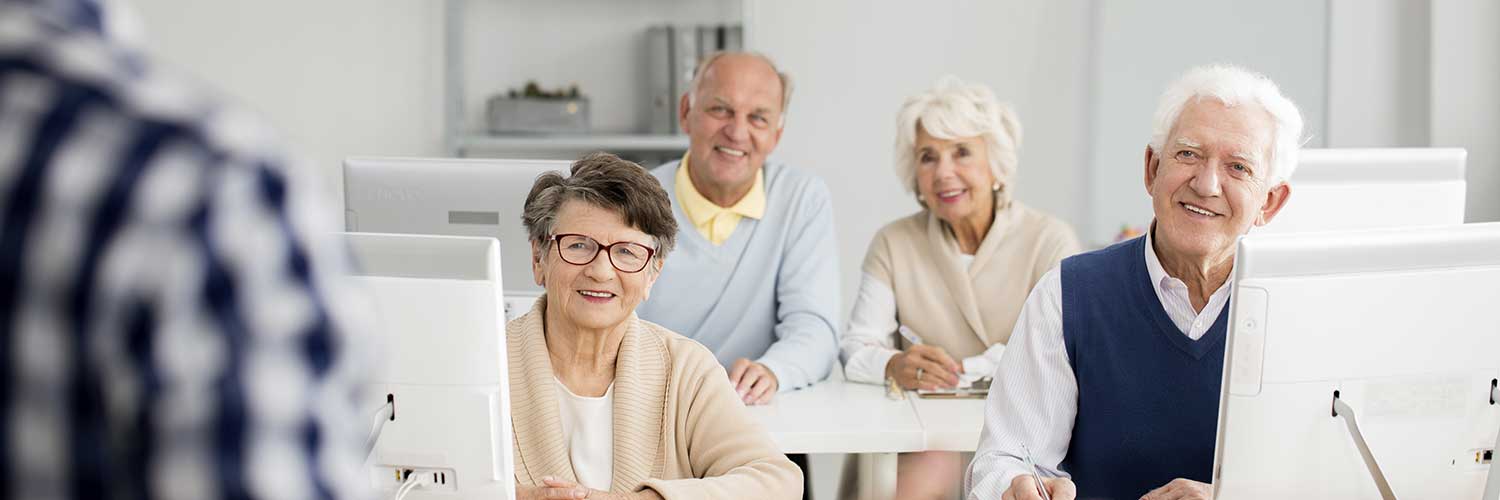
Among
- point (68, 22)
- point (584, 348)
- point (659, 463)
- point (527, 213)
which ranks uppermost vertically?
point (68, 22)

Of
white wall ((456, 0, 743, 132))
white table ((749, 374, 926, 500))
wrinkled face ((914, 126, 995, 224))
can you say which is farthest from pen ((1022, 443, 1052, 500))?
white wall ((456, 0, 743, 132))

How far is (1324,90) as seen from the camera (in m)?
4.02

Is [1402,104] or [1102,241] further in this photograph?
[1102,241]

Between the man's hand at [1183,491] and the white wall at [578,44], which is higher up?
the white wall at [578,44]

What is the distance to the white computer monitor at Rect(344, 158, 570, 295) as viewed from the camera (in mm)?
2174

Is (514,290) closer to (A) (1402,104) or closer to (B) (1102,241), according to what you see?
(B) (1102,241)

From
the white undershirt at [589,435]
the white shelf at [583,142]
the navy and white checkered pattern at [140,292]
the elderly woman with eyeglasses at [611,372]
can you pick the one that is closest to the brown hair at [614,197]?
the elderly woman with eyeglasses at [611,372]

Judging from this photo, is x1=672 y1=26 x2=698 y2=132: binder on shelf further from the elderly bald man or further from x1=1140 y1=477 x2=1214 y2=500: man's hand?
x1=1140 y1=477 x2=1214 y2=500: man's hand

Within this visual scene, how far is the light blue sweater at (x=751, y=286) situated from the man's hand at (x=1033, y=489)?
0.85 m

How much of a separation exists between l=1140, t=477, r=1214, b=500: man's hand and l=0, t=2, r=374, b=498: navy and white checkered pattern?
1.42 metres

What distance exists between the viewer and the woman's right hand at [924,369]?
2.53m

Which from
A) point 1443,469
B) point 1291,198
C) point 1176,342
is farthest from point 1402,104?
point 1443,469

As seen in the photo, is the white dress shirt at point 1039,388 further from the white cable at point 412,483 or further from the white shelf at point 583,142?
the white shelf at point 583,142

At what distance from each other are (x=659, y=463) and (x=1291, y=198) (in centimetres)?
107
